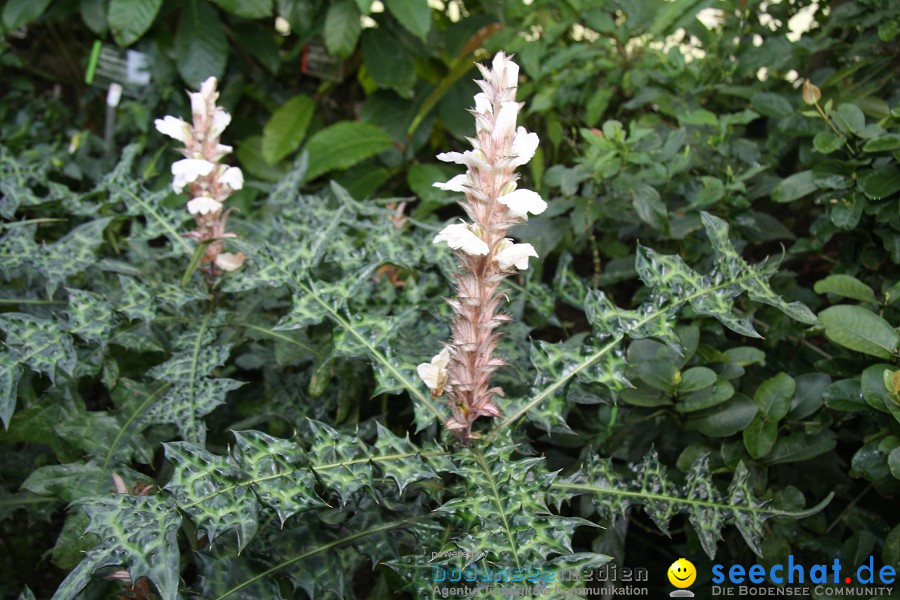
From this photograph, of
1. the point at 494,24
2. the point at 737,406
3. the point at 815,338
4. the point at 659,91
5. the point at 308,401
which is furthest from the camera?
the point at 494,24

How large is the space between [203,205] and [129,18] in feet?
3.99

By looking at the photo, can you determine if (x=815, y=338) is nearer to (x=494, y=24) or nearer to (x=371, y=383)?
(x=371, y=383)

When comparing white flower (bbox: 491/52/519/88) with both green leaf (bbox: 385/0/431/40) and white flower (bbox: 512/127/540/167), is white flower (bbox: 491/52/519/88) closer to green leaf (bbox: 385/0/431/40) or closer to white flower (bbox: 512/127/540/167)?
white flower (bbox: 512/127/540/167)

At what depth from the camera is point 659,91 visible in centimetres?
188

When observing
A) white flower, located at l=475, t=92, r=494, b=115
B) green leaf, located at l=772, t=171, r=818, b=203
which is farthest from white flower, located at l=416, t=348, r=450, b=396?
green leaf, located at l=772, t=171, r=818, b=203

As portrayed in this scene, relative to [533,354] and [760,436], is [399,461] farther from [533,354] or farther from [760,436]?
[760,436]

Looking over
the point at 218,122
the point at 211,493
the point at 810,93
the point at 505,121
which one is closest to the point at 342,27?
the point at 218,122

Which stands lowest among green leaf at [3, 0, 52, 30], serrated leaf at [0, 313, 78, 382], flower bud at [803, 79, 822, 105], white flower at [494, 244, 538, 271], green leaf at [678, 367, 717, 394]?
green leaf at [678, 367, 717, 394]

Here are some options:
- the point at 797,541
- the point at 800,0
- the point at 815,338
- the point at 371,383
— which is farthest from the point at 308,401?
the point at 800,0

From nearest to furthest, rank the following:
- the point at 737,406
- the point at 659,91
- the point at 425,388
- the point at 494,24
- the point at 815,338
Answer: the point at 425,388, the point at 737,406, the point at 815,338, the point at 659,91, the point at 494,24

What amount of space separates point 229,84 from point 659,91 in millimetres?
1647

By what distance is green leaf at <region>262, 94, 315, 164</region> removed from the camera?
102 inches

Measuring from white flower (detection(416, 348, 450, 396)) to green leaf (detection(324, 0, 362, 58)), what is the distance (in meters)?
1.53

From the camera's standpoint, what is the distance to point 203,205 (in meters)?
1.46
